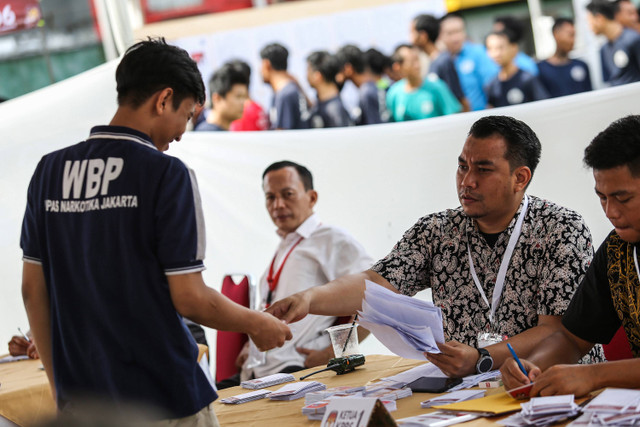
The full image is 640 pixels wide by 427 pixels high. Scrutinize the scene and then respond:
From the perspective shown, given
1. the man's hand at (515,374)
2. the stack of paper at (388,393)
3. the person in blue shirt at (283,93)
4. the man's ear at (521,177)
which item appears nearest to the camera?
the man's hand at (515,374)

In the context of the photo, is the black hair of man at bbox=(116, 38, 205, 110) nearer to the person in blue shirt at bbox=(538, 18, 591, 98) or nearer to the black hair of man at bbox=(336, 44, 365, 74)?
the person in blue shirt at bbox=(538, 18, 591, 98)

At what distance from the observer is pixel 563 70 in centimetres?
620

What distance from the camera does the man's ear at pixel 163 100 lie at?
1.69 meters

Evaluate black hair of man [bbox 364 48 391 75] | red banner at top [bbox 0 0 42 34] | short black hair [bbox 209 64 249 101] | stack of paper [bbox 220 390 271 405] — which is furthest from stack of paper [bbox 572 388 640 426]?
red banner at top [bbox 0 0 42 34]

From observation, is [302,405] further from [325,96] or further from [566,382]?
[325,96]

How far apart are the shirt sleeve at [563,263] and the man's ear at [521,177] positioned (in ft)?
Answer: 0.56

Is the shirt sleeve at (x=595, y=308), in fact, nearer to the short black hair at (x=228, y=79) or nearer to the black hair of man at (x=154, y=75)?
the black hair of man at (x=154, y=75)

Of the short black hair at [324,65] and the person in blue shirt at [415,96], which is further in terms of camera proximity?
the short black hair at [324,65]

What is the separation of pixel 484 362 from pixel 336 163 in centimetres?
204

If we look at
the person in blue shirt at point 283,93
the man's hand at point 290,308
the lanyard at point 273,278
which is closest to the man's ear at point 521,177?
the man's hand at point 290,308

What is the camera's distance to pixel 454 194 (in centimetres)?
351

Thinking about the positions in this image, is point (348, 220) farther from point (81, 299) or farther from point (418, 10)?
point (418, 10)

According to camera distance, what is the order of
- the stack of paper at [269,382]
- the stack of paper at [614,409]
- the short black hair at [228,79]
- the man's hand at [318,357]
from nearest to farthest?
the stack of paper at [614,409] < the stack of paper at [269,382] < the man's hand at [318,357] < the short black hair at [228,79]

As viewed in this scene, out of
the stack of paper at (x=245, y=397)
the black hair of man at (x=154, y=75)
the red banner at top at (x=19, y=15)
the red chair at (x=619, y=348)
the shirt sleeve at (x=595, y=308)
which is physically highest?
the red banner at top at (x=19, y=15)
